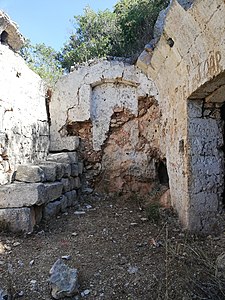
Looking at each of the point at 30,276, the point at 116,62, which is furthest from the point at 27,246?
the point at 116,62

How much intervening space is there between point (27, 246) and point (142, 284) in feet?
4.32

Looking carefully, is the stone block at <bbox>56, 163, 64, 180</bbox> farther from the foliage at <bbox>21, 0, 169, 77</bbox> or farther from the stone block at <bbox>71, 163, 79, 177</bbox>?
the foliage at <bbox>21, 0, 169, 77</bbox>

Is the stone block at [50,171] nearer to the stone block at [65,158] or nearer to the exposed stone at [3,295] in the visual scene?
the stone block at [65,158]

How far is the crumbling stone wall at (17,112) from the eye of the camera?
410 cm

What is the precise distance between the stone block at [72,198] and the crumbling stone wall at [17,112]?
0.80m

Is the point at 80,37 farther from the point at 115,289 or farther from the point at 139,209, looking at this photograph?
the point at 115,289

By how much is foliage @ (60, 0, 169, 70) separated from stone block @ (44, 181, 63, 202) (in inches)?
166

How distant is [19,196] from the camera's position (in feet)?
11.4

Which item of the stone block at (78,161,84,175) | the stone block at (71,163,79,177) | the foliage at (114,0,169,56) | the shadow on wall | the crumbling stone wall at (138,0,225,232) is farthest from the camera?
the foliage at (114,0,169,56)

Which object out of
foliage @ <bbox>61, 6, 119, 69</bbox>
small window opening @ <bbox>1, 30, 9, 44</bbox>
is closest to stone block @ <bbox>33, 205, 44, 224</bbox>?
small window opening @ <bbox>1, 30, 9, 44</bbox>

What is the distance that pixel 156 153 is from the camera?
218 inches

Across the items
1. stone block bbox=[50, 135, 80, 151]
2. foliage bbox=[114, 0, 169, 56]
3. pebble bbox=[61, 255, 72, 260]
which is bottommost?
pebble bbox=[61, 255, 72, 260]

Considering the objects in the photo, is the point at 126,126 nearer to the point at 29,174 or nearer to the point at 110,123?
the point at 110,123

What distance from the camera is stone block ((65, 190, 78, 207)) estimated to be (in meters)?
4.75
